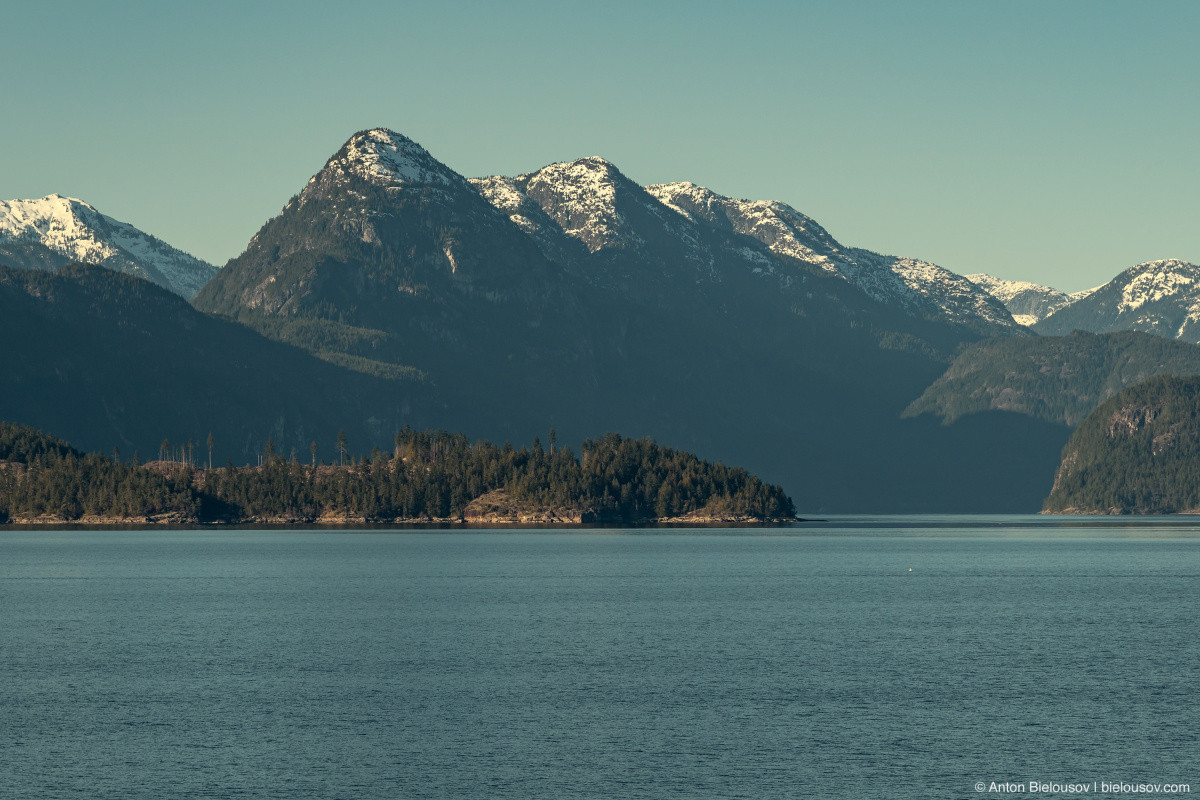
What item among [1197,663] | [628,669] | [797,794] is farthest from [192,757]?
[1197,663]

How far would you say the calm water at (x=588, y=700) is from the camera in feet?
249

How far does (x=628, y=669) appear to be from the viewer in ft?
367

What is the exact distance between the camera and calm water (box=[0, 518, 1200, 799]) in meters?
75.9

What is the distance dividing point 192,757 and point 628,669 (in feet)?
132

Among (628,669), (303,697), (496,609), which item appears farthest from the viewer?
(496,609)

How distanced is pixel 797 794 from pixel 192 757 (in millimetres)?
33384

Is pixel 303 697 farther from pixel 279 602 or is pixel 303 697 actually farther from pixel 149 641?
pixel 279 602

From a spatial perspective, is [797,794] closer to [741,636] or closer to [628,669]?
[628,669]

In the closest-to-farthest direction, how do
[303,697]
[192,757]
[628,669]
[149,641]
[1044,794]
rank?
1. [1044,794]
2. [192,757]
3. [303,697]
4. [628,669]
5. [149,641]

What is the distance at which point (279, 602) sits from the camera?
170250 millimetres

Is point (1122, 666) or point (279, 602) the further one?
point (279, 602)

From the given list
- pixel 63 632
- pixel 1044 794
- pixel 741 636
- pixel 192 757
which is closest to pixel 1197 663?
pixel 741 636

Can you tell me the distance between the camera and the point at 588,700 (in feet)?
321

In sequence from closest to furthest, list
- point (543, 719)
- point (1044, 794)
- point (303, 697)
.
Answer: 1. point (1044, 794)
2. point (543, 719)
3. point (303, 697)
